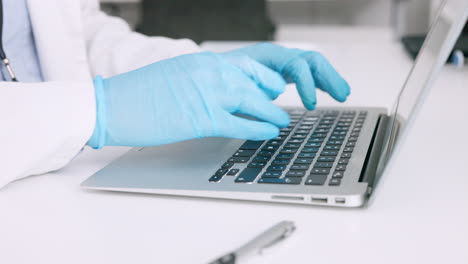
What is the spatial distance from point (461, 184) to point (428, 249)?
17 centimetres

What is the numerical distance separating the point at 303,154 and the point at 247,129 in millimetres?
76

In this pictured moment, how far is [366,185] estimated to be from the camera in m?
0.51

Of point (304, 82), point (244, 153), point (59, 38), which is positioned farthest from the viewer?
point (59, 38)

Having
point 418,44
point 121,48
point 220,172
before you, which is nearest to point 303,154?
point 220,172

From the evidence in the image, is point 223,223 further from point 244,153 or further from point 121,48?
point 121,48

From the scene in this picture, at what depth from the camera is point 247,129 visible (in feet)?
2.08

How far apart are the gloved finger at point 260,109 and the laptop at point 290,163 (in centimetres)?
A: 3

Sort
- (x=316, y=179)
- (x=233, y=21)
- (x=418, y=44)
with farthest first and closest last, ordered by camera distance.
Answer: (x=233, y=21) < (x=418, y=44) < (x=316, y=179)

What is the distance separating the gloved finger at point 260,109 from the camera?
0.65m

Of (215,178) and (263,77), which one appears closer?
(215,178)

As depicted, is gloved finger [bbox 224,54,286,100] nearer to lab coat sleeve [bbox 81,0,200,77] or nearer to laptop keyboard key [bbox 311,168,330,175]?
laptop keyboard key [bbox 311,168,330,175]

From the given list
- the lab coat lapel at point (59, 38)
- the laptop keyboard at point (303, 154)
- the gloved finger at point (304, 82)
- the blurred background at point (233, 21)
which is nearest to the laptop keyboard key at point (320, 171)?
the laptop keyboard at point (303, 154)

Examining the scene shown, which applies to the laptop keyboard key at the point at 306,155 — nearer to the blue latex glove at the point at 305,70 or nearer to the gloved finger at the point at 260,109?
the gloved finger at the point at 260,109

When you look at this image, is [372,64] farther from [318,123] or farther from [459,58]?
[318,123]
